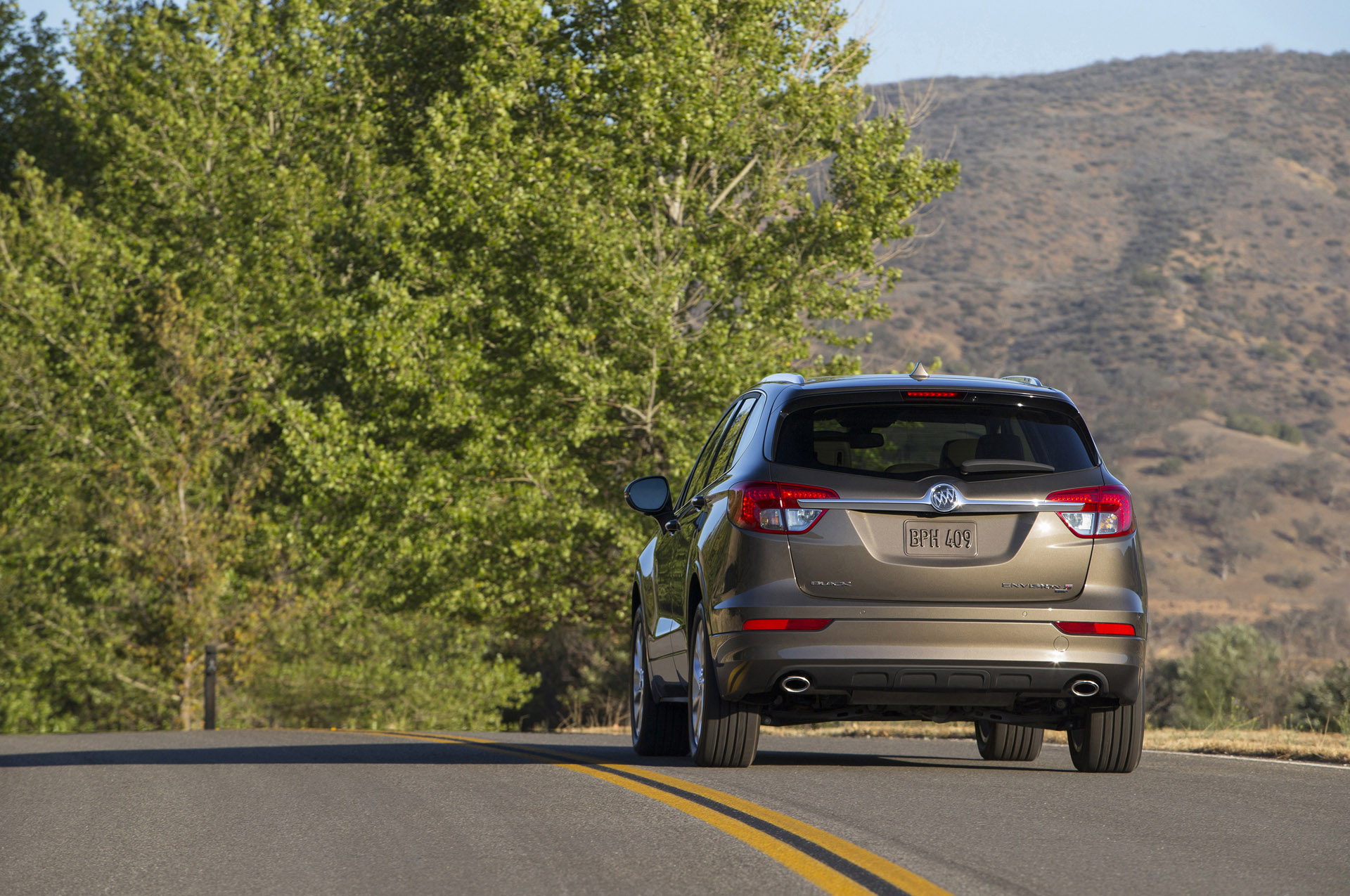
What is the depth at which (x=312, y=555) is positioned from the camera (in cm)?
2378

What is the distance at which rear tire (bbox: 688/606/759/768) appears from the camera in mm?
8109

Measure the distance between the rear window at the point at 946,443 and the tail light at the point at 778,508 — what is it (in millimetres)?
155

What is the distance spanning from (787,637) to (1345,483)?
8864cm

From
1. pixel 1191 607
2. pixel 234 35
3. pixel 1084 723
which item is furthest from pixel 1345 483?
pixel 1084 723

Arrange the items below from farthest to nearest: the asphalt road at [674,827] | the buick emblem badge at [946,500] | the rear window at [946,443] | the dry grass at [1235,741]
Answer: the dry grass at [1235,741]
the rear window at [946,443]
the buick emblem badge at [946,500]
the asphalt road at [674,827]

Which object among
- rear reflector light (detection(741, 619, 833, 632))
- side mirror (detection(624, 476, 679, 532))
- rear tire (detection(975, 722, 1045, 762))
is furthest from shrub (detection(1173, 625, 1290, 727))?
rear reflector light (detection(741, 619, 833, 632))

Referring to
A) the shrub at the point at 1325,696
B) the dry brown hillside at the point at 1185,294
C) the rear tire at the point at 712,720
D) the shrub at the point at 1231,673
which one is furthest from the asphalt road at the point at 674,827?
the dry brown hillside at the point at 1185,294

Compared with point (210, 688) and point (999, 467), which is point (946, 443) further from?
point (210, 688)

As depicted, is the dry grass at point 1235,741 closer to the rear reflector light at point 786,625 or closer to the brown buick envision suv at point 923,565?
the brown buick envision suv at point 923,565

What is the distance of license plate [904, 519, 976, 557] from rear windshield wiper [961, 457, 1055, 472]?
0.26m

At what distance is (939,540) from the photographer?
744 centimetres

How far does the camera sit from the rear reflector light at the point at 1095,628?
24.7ft

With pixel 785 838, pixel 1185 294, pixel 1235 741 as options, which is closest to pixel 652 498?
pixel 785 838

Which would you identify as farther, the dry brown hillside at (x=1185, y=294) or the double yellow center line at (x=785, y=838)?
the dry brown hillside at (x=1185, y=294)
